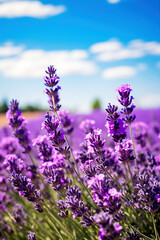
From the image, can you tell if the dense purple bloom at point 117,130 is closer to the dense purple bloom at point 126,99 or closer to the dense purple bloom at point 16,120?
the dense purple bloom at point 126,99

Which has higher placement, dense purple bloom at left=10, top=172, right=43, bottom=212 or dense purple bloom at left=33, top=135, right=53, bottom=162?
dense purple bloom at left=33, top=135, right=53, bottom=162

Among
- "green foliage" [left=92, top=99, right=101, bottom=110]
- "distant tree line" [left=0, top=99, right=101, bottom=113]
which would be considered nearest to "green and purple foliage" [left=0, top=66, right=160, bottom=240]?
"distant tree line" [left=0, top=99, right=101, bottom=113]

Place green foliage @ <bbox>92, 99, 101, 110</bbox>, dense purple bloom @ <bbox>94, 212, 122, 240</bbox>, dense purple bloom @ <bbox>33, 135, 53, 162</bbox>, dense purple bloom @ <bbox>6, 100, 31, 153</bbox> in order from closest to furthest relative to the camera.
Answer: dense purple bloom @ <bbox>94, 212, 122, 240</bbox>
dense purple bloom @ <bbox>33, 135, 53, 162</bbox>
dense purple bloom @ <bbox>6, 100, 31, 153</bbox>
green foliage @ <bbox>92, 99, 101, 110</bbox>

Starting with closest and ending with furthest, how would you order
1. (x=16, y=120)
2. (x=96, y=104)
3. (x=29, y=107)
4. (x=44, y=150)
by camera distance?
(x=44, y=150)
(x=16, y=120)
(x=96, y=104)
(x=29, y=107)

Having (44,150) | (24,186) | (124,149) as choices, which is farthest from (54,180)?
(124,149)

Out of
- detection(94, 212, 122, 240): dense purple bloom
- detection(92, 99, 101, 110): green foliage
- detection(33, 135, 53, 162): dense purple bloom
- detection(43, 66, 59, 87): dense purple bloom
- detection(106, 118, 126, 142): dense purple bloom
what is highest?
detection(92, 99, 101, 110): green foliage

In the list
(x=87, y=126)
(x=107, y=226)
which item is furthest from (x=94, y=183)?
(x=87, y=126)

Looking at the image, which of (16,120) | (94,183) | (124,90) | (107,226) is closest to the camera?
(107,226)

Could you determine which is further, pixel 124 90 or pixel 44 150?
pixel 44 150

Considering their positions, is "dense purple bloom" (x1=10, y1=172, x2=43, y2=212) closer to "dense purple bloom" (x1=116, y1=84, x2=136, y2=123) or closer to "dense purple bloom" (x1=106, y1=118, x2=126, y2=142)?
Result: "dense purple bloom" (x1=106, y1=118, x2=126, y2=142)

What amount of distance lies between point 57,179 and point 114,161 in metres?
0.95

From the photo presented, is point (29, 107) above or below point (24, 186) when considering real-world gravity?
above

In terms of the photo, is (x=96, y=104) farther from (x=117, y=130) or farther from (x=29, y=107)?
(x=117, y=130)

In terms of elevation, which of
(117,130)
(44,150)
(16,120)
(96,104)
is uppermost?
(96,104)
